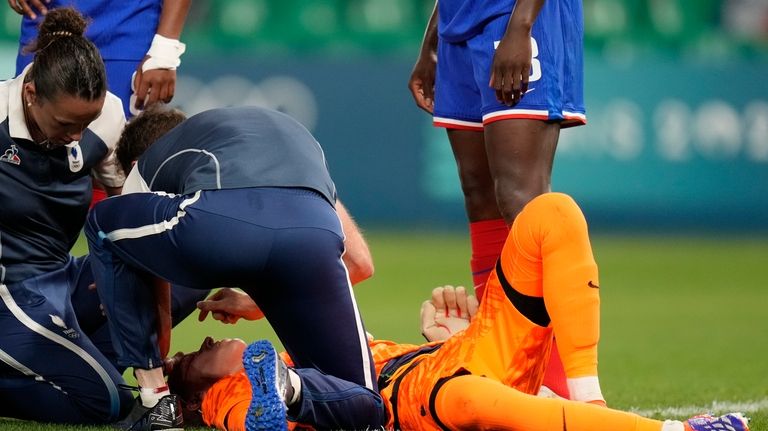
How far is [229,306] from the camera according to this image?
162 inches

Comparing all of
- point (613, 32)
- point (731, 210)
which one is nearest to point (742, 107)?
point (731, 210)

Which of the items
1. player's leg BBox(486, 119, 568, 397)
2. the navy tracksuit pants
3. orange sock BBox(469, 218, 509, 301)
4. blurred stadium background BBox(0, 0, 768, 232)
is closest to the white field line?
player's leg BBox(486, 119, 568, 397)

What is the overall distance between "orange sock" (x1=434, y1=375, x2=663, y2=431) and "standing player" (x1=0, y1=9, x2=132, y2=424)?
1243mm

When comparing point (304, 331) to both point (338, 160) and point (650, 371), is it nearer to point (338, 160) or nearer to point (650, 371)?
point (650, 371)

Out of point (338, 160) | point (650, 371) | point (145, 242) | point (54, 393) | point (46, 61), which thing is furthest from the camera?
point (338, 160)

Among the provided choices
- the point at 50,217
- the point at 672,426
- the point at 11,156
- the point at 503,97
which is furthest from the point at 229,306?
the point at 672,426

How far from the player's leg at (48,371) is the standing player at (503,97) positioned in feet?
4.38

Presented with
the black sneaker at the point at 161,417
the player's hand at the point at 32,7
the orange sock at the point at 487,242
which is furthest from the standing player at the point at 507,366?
the player's hand at the point at 32,7

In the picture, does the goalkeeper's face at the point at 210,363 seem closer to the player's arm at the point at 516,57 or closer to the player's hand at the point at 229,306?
the player's hand at the point at 229,306

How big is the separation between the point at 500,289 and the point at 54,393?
149 cm

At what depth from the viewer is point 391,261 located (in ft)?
35.1

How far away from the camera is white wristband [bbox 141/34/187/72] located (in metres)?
4.62

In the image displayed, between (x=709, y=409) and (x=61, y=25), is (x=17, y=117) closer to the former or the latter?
(x=61, y=25)

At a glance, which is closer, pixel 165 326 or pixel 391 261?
pixel 165 326
